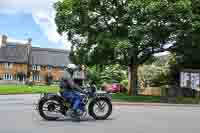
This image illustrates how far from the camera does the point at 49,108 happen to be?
14.3 m

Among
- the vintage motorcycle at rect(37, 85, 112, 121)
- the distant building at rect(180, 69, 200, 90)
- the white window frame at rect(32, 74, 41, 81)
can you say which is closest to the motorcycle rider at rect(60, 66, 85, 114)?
the vintage motorcycle at rect(37, 85, 112, 121)

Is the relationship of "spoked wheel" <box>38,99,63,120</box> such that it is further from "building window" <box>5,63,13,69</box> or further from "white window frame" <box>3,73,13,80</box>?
"building window" <box>5,63,13,69</box>

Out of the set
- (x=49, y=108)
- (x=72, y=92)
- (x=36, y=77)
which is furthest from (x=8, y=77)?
(x=72, y=92)

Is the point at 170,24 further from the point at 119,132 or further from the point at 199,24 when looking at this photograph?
the point at 119,132

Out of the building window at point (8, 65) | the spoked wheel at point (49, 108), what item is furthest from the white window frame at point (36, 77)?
the spoked wheel at point (49, 108)

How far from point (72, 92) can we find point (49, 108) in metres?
0.93

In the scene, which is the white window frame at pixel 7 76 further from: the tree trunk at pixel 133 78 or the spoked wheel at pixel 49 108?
the spoked wheel at pixel 49 108

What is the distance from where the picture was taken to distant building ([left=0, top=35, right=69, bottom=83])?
3957 inches

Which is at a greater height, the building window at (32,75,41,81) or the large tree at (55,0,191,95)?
the large tree at (55,0,191,95)

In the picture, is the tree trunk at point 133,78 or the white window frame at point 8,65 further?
the white window frame at point 8,65

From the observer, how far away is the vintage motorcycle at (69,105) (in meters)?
14.2

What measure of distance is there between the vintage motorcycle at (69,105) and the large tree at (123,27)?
15278mm

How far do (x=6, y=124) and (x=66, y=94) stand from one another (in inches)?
92.2

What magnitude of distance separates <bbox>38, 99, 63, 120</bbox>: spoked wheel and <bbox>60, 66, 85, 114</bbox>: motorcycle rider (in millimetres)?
396
